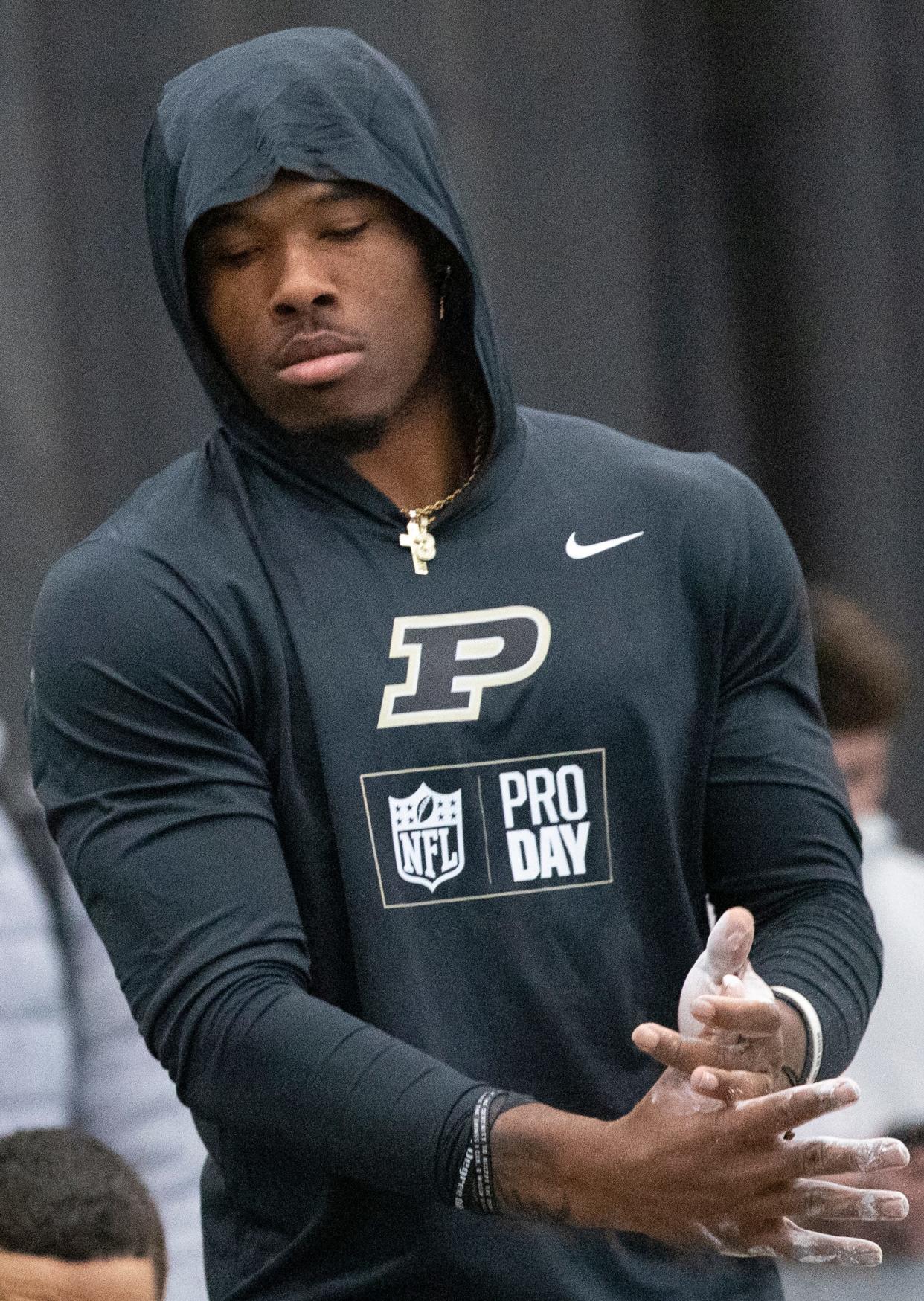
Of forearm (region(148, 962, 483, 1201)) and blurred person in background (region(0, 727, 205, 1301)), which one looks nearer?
forearm (region(148, 962, 483, 1201))

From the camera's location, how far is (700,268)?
3047mm

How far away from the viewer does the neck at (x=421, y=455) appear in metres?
1.79

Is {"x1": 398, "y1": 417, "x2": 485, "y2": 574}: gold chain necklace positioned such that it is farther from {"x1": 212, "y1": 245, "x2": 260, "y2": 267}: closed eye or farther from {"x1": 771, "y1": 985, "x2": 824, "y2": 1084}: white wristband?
{"x1": 771, "y1": 985, "x2": 824, "y2": 1084}: white wristband

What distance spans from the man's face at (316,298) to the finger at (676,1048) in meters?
0.61

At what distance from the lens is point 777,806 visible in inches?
69.7

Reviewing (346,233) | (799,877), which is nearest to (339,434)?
(346,233)

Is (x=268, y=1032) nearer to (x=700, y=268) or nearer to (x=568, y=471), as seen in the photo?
(x=568, y=471)

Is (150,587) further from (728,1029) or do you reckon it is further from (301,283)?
(728,1029)

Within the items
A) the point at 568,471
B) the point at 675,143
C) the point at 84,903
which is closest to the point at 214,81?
the point at 568,471

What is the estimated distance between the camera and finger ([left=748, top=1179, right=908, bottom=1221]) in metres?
1.50

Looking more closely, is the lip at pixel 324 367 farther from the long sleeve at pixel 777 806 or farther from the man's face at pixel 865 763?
the man's face at pixel 865 763

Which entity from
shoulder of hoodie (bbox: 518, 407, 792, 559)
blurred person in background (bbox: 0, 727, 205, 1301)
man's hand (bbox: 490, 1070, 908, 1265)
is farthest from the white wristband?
blurred person in background (bbox: 0, 727, 205, 1301)

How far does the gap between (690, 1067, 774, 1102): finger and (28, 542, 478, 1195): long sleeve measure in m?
0.18

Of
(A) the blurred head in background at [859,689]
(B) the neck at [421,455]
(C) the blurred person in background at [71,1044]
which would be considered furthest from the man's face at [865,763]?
(B) the neck at [421,455]
